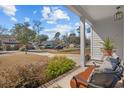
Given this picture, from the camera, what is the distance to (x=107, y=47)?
6152mm

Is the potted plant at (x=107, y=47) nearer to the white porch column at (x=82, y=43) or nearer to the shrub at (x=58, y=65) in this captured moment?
the white porch column at (x=82, y=43)

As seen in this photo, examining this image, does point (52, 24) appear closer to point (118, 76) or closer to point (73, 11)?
point (73, 11)

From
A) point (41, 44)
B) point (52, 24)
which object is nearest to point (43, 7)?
point (52, 24)

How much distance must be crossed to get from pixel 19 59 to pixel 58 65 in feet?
2.87

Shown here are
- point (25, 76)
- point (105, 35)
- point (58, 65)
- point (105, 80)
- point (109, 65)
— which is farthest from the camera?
point (105, 35)

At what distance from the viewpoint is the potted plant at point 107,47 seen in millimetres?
6088

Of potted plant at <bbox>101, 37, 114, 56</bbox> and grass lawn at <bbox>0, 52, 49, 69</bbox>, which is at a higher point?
potted plant at <bbox>101, 37, 114, 56</bbox>

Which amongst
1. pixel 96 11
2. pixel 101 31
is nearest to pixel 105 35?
pixel 101 31

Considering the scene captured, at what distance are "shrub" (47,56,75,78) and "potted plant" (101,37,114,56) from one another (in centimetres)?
84

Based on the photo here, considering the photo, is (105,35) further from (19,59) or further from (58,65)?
(19,59)

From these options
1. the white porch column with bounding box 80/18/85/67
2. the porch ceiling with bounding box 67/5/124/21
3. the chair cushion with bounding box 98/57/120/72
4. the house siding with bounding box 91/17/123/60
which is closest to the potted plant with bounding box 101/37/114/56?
the house siding with bounding box 91/17/123/60

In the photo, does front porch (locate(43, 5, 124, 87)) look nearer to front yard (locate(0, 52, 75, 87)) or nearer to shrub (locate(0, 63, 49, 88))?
front yard (locate(0, 52, 75, 87))

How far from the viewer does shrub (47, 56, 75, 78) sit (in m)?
5.73

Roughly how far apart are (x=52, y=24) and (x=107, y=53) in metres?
1.44
